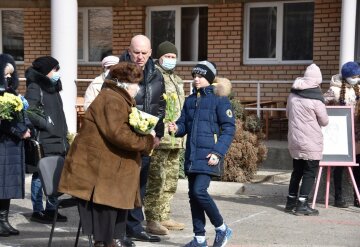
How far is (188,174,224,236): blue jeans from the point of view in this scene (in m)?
6.61

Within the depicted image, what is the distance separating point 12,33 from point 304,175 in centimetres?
877

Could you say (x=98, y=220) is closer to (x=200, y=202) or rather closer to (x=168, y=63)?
(x=200, y=202)

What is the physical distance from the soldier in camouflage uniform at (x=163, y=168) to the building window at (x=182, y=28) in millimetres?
6791

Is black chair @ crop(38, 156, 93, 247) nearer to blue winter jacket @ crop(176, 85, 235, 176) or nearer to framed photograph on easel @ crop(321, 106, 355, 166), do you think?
blue winter jacket @ crop(176, 85, 235, 176)

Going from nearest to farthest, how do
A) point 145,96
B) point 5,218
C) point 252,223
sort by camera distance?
point 145,96
point 5,218
point 252,223

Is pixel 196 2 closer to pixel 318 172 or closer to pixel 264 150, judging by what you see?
pixel 264 150

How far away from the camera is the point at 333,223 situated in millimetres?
8242

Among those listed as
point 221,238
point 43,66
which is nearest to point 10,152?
point 43,66

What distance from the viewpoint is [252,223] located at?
26.9ft

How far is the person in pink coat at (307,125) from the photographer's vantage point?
856 centimetres

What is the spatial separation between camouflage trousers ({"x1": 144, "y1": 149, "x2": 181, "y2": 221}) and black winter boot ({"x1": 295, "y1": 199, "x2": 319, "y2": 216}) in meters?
1.80

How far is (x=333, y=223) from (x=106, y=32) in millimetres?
8024

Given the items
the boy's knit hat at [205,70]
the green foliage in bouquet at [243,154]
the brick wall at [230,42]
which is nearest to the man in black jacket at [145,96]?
the boy's knit hat at [205,70]

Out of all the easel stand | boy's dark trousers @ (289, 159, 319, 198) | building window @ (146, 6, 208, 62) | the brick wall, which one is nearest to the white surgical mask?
the easel stand
